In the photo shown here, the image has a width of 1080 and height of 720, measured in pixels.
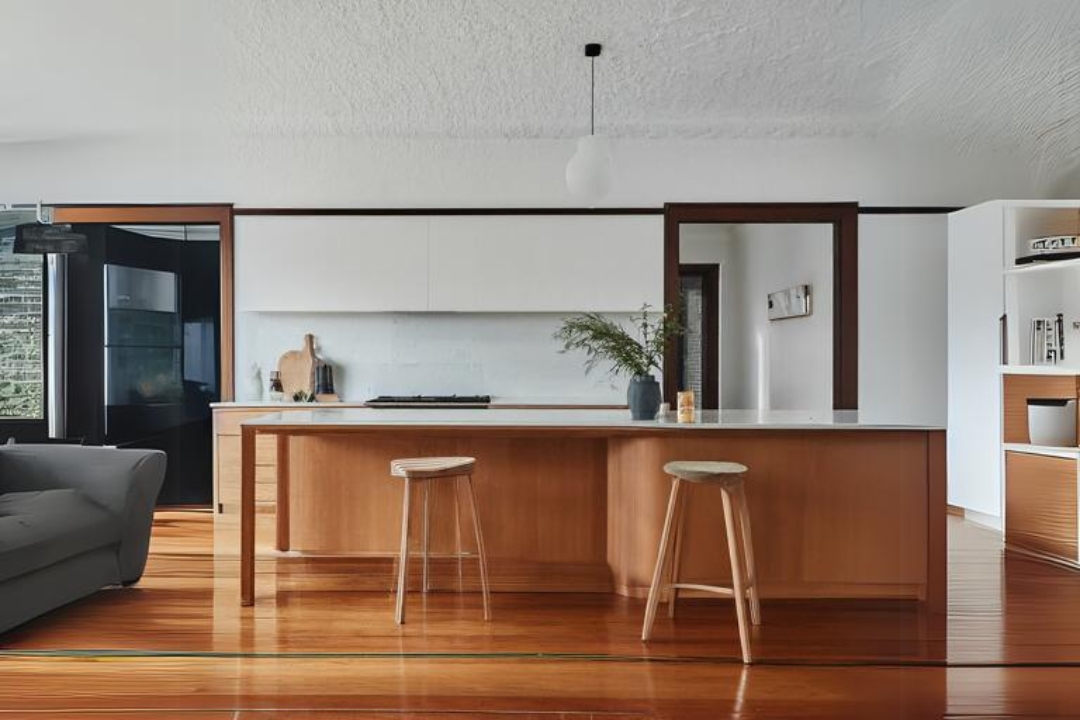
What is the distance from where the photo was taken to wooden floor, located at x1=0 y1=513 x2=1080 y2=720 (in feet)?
7.37

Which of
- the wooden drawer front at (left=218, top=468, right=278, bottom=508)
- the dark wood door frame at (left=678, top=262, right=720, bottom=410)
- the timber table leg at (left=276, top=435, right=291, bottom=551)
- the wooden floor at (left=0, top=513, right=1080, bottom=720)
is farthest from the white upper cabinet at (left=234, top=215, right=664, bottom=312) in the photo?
the dark wood door frame at (left=678, top=262, right=720, bottom=410)

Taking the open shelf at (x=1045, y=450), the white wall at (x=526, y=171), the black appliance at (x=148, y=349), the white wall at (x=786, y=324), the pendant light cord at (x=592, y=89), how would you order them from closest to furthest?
the open shelf at (x=1045, y=450) → the pendant light cord at (x=592, y=89) → the white wall at (x=526, y=171) → the black appliance at (x=148, y=349) → the white wall at (x=786, y=324)

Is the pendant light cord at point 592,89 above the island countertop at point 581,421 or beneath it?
above

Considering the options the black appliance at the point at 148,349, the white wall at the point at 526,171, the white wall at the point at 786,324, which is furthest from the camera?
the white wall at the point at 786,324

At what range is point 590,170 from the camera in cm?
334

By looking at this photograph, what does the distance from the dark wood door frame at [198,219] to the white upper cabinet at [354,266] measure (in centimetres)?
27

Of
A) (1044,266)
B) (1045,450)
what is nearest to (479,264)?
(1044,266)

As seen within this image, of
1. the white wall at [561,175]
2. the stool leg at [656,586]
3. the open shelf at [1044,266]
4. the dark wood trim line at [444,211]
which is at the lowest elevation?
the stool leg at [656,586]

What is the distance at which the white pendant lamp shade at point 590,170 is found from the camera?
11.0 feet

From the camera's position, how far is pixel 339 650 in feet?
8.68

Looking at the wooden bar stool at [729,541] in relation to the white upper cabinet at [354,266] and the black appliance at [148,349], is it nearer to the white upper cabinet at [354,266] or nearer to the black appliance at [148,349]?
the white upper cabinet at [354,266]

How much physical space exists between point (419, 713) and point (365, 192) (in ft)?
12.1

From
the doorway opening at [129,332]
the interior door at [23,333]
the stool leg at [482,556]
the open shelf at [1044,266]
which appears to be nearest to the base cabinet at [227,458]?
the doorway opening at [129,332]

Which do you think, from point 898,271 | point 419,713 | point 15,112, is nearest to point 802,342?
point 898,271
